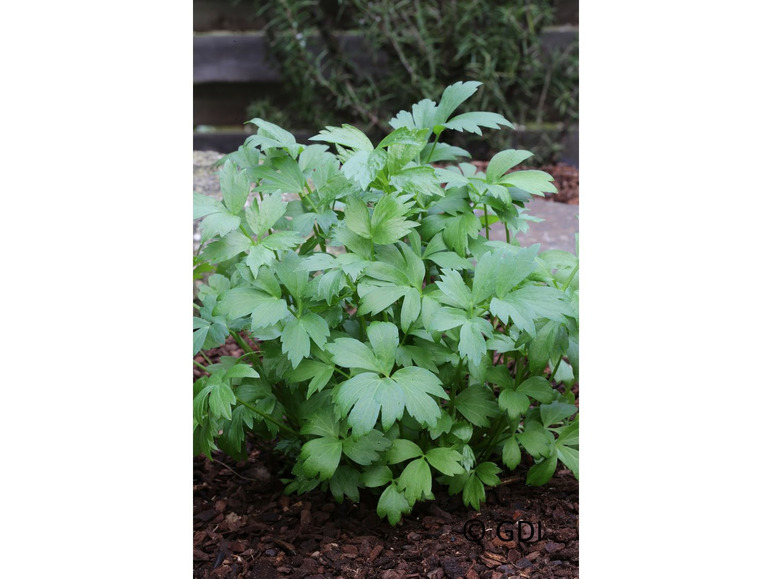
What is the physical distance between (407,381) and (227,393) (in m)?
0.28

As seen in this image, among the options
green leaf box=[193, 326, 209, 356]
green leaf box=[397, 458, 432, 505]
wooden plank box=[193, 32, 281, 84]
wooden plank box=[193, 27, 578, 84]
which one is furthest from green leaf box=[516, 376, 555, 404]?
wooden plank box=[193, 32, 281, 84]

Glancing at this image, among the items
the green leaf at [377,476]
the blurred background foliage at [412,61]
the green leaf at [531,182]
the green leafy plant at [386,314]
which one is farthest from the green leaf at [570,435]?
the blurred background foliage at [412,61]

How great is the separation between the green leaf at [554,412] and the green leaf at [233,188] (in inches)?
→ 24.9

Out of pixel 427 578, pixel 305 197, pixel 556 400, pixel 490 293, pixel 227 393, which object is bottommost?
pixel 427 578

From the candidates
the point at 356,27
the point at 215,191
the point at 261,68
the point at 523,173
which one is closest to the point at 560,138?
the point at 356,27

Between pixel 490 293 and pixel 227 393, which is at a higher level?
pixel 490 293

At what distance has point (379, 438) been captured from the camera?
1300mm

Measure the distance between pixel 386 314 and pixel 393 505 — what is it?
1.04ft

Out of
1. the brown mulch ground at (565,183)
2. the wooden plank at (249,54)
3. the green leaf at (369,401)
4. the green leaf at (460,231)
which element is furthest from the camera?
the wooden plank at (249,54)

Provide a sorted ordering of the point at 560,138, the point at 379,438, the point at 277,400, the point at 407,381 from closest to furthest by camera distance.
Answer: the point at 407,381, the point at 379,438, the point at 277,400, the point at 560,138

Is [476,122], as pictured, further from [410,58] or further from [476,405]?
[410,58]

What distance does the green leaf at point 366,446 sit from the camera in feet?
4.23

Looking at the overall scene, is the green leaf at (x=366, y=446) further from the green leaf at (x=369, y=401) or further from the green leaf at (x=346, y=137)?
the green leaf at (x=346, y=137)

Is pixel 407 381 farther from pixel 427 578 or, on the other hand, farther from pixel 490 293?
pixel 427 578
